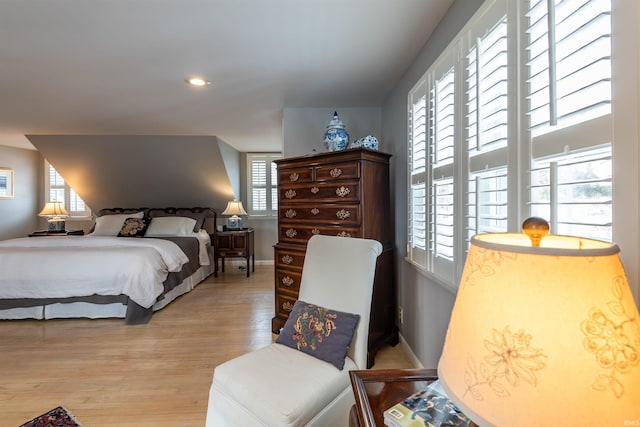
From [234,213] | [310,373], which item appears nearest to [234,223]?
[234,213]

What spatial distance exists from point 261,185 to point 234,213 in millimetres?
907

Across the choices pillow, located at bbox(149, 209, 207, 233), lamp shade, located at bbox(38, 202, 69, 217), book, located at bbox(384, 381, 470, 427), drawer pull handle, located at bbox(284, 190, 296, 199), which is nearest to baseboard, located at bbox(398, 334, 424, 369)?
book, located at bbox(384, 381, 470, 427)

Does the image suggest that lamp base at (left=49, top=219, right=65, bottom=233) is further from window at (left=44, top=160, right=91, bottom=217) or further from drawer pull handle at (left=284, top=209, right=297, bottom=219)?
drawer pull handle at (left=284, top=209, right=297, bottom=219)

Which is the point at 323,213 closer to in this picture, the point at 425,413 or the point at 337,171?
the point at 337,171

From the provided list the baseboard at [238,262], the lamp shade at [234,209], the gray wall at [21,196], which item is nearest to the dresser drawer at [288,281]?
the lamp shade at [234,209]

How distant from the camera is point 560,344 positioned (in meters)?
0.43

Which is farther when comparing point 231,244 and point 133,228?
point 231,244

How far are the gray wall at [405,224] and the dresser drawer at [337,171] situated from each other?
466 millimetres

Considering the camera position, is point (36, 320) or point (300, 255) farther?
point (36, 320)

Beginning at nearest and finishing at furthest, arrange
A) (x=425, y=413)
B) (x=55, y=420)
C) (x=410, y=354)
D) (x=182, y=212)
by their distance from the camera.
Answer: (x=425, y=413) → (x=55, y=420) → (x=410, y=354) → (x=182, y=212)

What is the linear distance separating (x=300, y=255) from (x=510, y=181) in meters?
1.77

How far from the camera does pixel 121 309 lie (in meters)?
3.18

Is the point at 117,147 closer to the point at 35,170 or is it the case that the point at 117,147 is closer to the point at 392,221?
the point at 35,170

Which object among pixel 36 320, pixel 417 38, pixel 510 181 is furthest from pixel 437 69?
pixel 36 320
